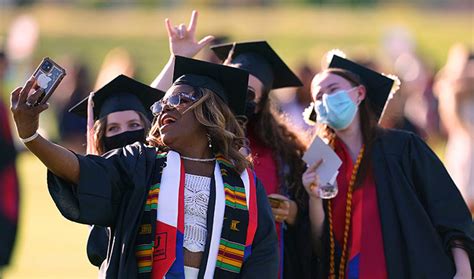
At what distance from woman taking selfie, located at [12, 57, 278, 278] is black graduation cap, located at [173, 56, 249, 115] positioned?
3 centimetres

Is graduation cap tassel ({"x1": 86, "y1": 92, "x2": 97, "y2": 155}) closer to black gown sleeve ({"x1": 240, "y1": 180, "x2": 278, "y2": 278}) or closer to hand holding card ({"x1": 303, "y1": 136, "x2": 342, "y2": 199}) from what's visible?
black gown sleeve ({"x1": 240, "y1": 180, "x2": 278, "y2": 278})

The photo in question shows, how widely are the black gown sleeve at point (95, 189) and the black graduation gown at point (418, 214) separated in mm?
1730

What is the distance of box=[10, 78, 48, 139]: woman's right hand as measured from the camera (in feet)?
17.3

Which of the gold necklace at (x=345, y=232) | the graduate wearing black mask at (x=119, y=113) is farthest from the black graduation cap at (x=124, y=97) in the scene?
the gold necklace at (x=345, y=232)

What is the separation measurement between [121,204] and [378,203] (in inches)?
69.2

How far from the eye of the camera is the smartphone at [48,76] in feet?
17.7

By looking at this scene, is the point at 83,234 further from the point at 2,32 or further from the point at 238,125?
the point at 2,32

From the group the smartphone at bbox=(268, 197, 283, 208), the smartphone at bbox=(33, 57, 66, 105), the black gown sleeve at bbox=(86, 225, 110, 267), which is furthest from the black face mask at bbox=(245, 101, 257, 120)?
the smartphone at bbox=(33, 57, 66, 105)

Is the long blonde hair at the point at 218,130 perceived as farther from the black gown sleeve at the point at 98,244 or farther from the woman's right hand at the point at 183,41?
the woman's right hand at the point at 183,41

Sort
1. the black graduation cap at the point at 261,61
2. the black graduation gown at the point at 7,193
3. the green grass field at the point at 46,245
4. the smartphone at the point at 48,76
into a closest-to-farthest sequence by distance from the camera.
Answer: the smartphone at the point at 48,76
the black graduation cap at the point at 261,61
the black graduation gown at the point at 7,193
the green grass field at the point at 46,245

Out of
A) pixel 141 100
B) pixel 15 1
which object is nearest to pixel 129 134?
pixel 141 100

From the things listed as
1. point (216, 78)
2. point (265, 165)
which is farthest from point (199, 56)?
point (216, 78)

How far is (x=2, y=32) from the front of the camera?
42188 mm

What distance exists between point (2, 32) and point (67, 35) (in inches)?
89.2
